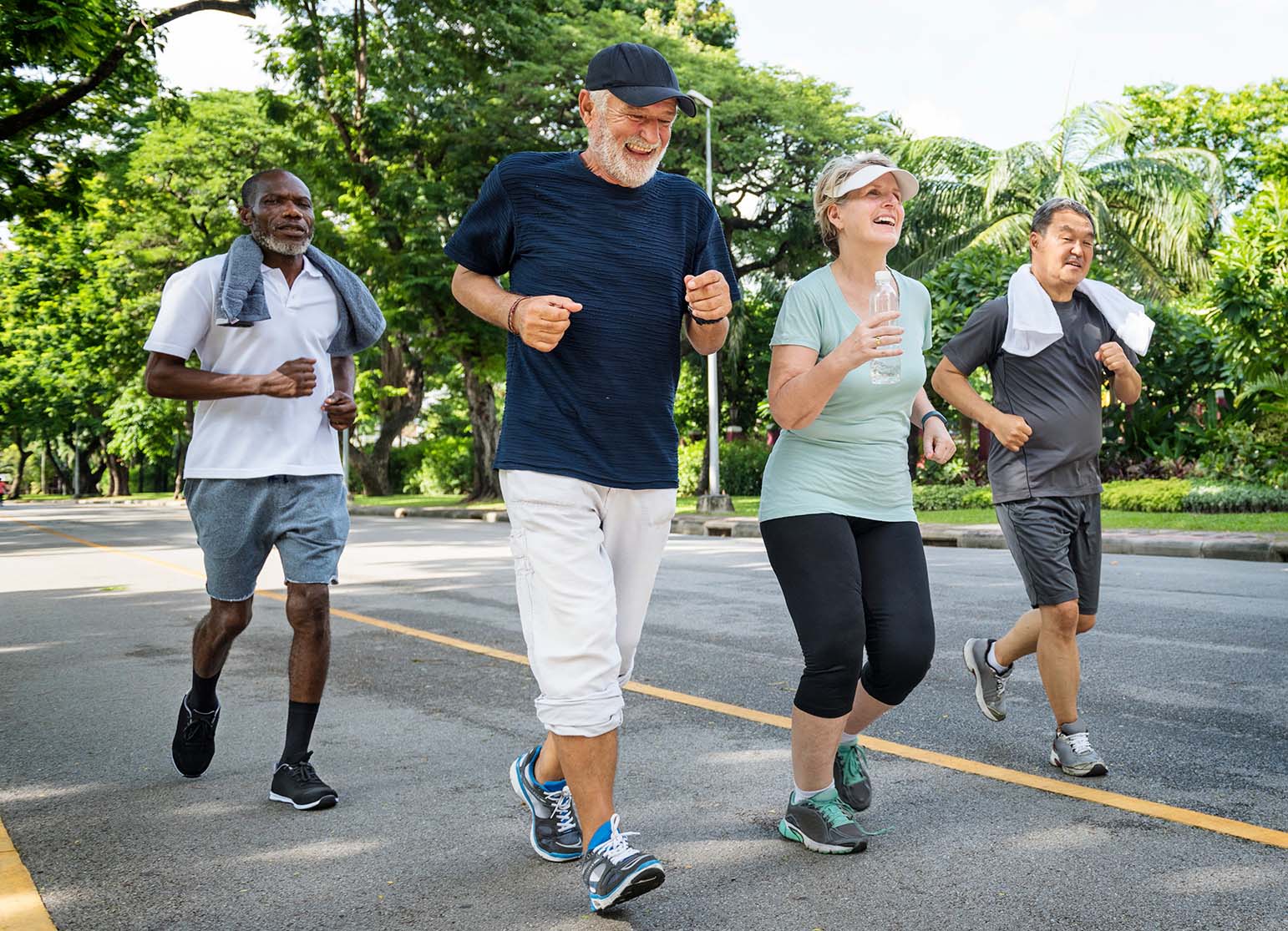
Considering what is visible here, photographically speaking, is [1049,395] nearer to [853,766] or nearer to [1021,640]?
[1021,640]

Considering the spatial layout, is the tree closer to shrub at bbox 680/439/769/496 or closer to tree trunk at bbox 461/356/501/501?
tree trunk at bbox 461/356/501/501

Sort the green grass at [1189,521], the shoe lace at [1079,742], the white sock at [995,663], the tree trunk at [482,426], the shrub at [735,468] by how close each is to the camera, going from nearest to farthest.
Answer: the shoe lace at [1079,742] → the white sock at [995,663] → the green grass at [1189,521] → the tree trunk at [482,426] → the shrub at [735,468]

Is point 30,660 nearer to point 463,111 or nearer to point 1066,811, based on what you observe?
point 1066,811

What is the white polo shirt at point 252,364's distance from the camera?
4.40 metres

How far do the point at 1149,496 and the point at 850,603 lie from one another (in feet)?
53.1

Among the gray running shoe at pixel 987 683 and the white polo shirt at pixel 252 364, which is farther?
the gray running shoe at pixel 987 683

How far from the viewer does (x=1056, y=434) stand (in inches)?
183

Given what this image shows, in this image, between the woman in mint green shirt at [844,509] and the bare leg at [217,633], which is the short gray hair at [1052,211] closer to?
the woman in mint green shirt at [844,509]

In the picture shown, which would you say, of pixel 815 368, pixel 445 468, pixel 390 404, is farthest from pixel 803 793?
pixel 445 468

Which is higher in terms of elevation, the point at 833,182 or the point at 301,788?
the point at 833,182

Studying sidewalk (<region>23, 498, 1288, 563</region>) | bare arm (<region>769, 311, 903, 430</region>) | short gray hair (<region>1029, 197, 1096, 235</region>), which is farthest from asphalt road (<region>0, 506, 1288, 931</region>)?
sidewalk (<region>23, 498, 1288, 563</region>)

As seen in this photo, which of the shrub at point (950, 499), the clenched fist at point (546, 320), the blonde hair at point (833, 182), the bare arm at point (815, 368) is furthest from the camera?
the shrub at point (950, 499)

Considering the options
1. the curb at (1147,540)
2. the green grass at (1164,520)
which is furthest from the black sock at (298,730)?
the green grass at (1164,520)

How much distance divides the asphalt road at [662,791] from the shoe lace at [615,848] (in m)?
0.16
